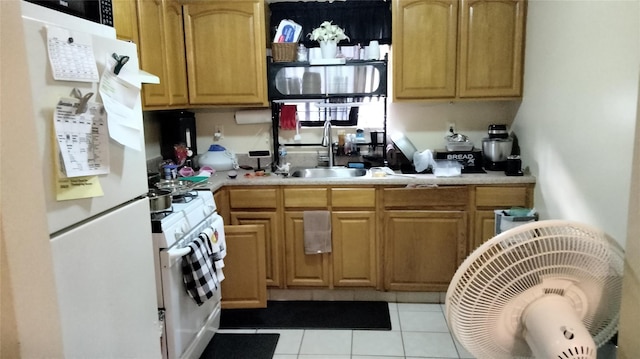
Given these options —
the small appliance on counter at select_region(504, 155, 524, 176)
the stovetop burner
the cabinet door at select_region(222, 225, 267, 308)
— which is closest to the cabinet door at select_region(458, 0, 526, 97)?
the small appliance on counter at select_region(504, 155, 524, 176)

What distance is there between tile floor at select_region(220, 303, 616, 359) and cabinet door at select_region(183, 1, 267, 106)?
1608 millimetres

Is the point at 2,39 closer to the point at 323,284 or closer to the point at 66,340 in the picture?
the point at 66,340

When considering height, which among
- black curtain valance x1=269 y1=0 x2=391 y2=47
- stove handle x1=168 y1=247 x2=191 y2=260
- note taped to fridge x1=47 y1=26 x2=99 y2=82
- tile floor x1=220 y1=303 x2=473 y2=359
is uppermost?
black curtain valance x1=269 y1=0 x2=391 y2=47

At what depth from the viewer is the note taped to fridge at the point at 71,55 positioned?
3.36 ft

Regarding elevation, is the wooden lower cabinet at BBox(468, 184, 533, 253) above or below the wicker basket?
below

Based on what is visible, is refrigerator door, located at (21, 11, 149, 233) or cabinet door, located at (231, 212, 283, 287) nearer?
refrigerator door, located at (21, 11, 149, 233)

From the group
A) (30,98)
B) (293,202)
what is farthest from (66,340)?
(293,202)

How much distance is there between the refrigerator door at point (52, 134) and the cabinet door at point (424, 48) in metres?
2.20

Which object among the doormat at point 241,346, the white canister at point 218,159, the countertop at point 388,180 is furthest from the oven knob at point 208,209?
the white canister at point 218,159

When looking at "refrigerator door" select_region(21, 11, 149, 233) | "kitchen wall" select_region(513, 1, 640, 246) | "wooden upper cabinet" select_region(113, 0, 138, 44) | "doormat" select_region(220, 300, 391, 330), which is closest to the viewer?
"refrigerator door" select_region(21, 11, 149, 233)

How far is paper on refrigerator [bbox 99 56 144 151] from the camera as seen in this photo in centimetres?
122

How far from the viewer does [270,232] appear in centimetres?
318

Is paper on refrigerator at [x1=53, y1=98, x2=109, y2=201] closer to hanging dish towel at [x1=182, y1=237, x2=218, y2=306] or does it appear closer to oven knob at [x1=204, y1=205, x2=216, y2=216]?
hanging dish towel at [x1=182, y1=237, x2=218, y2=306]

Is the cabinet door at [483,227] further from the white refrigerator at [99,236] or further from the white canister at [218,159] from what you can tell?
the white refrigerator at [99,236]
